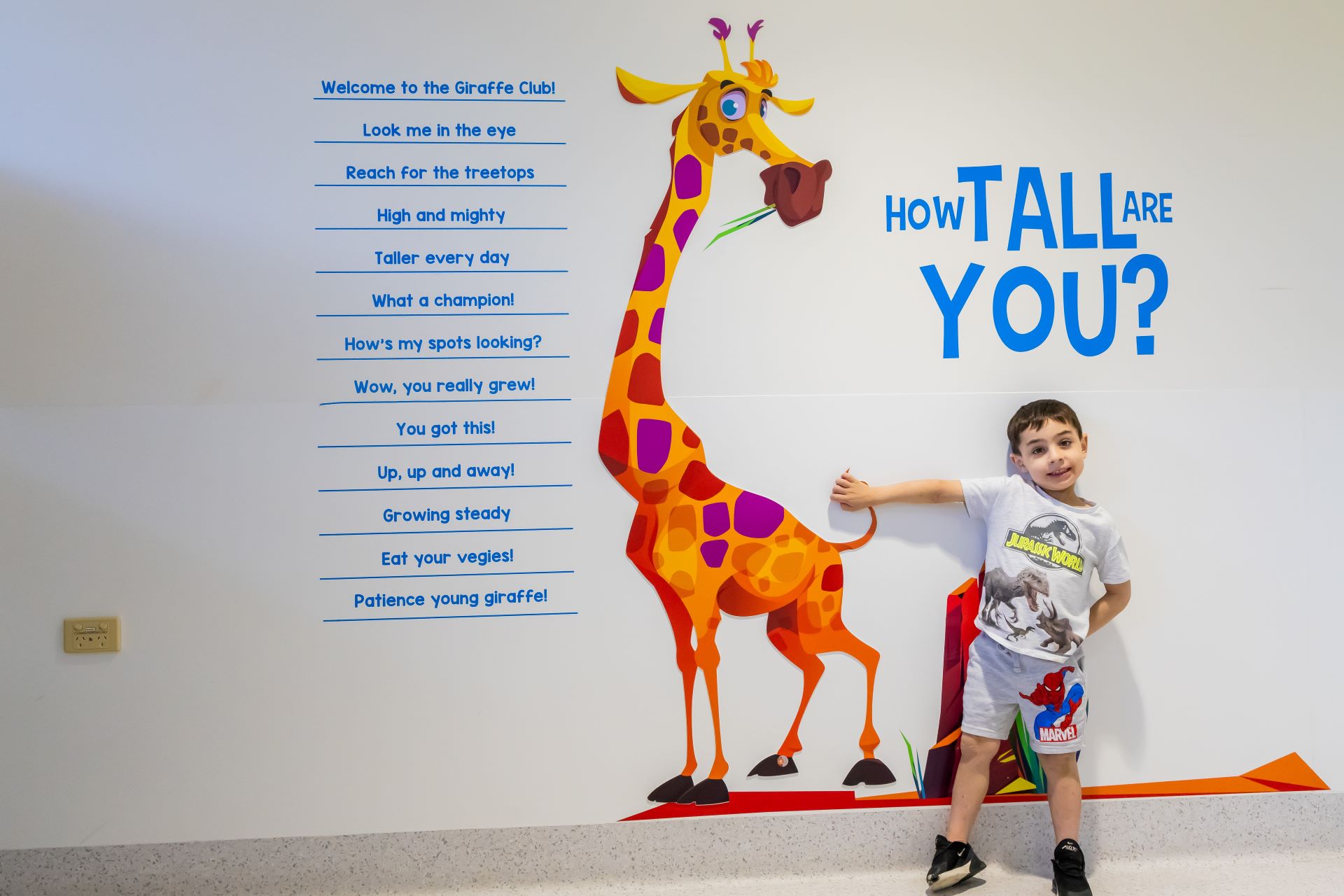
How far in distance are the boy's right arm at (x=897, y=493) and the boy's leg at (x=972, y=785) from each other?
2.08ft

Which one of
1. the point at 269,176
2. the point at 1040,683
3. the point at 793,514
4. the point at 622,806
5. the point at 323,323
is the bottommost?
the point at 622,806

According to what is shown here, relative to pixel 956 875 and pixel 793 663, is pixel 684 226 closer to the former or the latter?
→ pixel 793 663

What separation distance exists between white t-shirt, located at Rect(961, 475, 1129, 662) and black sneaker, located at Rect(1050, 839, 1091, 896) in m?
0.49

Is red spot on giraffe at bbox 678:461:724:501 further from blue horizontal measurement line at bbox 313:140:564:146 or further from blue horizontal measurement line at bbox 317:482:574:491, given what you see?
blue horizontal measurement line at bbox 313:140:564:146

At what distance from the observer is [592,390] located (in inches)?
86.0

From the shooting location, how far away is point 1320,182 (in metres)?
2.31

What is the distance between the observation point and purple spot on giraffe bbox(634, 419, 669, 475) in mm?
2182

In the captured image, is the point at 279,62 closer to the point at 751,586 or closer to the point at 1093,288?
the point at 751,586

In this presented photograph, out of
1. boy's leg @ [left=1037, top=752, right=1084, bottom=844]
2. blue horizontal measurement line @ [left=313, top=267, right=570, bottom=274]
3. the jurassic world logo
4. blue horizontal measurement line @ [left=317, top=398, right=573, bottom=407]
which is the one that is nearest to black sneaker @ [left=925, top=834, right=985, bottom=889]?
boy's leg @ [left=1037, top=752, right=1084, bottom=844]

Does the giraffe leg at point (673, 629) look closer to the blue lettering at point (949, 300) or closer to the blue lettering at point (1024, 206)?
the blue lettering at point (949, 300)

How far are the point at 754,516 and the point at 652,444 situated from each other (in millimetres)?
333

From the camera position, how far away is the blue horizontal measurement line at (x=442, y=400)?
7.06 feet

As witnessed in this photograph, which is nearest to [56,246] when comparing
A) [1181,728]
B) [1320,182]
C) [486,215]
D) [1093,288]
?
[486,215]

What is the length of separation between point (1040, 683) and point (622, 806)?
114 cm
